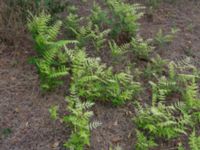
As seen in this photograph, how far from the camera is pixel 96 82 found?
3902mm

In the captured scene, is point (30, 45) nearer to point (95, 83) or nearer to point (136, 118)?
point (95, 83)

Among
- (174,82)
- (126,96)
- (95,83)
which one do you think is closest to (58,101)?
(95,83)

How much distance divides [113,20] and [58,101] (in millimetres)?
1624

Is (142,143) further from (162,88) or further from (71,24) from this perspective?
(71,24)

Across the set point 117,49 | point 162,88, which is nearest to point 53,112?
point 117,49

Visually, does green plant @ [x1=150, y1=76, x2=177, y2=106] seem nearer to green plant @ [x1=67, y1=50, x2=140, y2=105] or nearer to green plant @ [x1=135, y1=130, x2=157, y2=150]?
green plant @ [x1=67, y1=50, x2=140, y2=105]

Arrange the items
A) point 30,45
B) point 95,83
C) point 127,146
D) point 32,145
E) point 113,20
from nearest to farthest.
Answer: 1. point 32,145
2. point 127,146
3. point 95,83
4. point 30,45
5. point 113,20

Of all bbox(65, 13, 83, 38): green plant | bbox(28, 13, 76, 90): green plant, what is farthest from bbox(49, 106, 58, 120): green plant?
bbox(65, 13, 83, 38): green plant

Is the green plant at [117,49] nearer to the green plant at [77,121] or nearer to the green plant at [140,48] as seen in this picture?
the green plant at [140,48]

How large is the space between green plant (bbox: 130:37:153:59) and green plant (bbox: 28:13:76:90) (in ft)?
3.42

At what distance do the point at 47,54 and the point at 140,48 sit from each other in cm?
137

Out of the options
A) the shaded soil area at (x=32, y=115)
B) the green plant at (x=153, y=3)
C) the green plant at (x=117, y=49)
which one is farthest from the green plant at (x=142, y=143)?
the green plant at (x=153, y=3)

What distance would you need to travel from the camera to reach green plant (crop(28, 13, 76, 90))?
385cm

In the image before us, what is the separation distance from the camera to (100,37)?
14.7 feet
